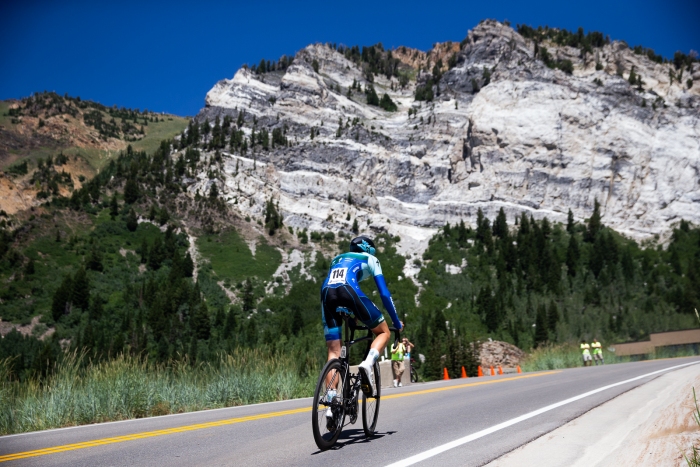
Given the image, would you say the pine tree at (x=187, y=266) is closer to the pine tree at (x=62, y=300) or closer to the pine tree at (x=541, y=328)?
the pine tree at (x=62, y=300)

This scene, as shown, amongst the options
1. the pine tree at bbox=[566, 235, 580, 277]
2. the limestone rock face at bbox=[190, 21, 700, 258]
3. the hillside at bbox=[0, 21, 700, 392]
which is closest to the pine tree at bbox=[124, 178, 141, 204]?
the hillside at bbox=[0, 21, 700, 392]

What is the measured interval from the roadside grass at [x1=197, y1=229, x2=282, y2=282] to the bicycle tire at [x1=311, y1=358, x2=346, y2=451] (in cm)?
10003

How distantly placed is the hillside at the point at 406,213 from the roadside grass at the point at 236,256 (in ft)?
1.53

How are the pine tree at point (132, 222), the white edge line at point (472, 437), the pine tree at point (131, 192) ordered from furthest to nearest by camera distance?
the pine tree at point (131, 192) → the pine tree at point (132, 222) → the white edge line at point (472, 437)

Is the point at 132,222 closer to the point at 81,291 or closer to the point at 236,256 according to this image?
the point at 236,256

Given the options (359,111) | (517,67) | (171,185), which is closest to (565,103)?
(517,67)

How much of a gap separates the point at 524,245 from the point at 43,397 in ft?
373

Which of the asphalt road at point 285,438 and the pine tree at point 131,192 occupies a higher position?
the pine tree at point 131,192

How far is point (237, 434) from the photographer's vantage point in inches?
256

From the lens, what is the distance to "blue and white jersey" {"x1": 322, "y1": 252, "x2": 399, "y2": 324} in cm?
555

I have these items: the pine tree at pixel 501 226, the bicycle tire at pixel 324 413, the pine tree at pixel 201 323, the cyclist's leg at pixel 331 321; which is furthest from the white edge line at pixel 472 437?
the pine tree at pixel 501 226

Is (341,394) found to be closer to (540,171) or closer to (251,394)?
(251,394)

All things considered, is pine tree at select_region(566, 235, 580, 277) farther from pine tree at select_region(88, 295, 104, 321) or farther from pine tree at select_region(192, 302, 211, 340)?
pine tree at select_region(88, 295, 104, 321)

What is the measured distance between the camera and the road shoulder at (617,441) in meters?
4.61
